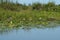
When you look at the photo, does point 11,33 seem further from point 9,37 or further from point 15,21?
point 15,21

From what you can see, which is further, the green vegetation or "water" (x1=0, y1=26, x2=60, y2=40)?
the green vegetation

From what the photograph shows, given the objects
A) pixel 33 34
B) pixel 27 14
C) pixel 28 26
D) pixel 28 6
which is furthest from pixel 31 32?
pixel 28 6

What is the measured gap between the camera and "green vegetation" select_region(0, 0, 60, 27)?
9703 mm

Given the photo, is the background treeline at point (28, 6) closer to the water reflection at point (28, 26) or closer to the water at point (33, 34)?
the water reflection at point (28, 26)

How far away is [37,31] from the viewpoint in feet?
28.7

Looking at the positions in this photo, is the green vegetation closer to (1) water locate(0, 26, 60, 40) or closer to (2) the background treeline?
(2) the background treeline

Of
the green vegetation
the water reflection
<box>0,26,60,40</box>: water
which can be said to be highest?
the green vegetation

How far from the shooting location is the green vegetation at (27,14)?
9703 mm

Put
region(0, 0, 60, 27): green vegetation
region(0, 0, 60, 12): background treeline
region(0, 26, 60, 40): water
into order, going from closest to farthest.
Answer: region(0, 26, 60, 40): water → region(0, 0, 60, 27): green vegetation → region(0, 0, 60, 12): background treeline

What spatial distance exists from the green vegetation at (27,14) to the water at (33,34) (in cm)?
60

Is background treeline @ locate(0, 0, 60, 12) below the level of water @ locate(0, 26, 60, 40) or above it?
above

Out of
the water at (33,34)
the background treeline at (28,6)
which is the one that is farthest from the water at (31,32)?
the background treeline at (28,6)

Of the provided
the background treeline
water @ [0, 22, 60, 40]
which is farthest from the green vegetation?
water @ [0, 22, 60, 40]

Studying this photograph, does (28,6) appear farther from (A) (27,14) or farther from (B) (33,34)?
(B) (33,34)
